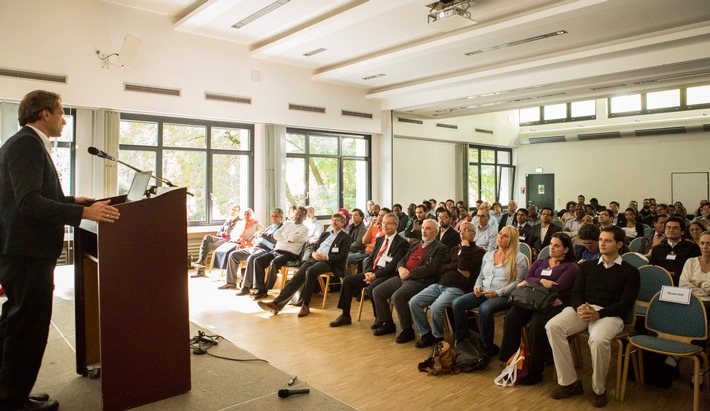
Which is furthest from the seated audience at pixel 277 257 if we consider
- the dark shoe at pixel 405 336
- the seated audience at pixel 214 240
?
the dark shoe at pixel 405 336

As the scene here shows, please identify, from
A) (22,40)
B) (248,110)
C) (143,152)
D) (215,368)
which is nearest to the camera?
(215,368)

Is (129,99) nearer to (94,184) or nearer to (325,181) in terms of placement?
(94,184)

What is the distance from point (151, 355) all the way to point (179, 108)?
6873mm

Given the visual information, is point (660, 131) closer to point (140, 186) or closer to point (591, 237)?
point (591, 237)

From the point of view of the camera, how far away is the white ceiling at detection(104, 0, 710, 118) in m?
6.70

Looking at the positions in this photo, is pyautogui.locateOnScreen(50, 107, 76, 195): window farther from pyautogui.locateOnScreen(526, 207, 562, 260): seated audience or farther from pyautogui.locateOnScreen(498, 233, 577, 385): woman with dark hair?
pyautogui.locateOnScreen(526, 207, 562, 260): seated audience

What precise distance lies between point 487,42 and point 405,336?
5.71 meters

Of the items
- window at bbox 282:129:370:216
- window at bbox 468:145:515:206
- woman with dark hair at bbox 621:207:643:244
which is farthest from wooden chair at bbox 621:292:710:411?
window at bbox 468:145:515:206

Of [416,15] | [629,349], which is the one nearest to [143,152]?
[416,15]

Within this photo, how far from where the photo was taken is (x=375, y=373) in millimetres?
3633

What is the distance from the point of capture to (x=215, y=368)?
306 cm

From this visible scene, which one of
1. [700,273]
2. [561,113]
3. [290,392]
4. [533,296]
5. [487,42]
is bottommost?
[290,392]

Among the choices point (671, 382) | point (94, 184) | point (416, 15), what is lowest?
point (671, 382)

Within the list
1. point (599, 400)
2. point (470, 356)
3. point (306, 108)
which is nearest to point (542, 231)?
point (470, 356)
